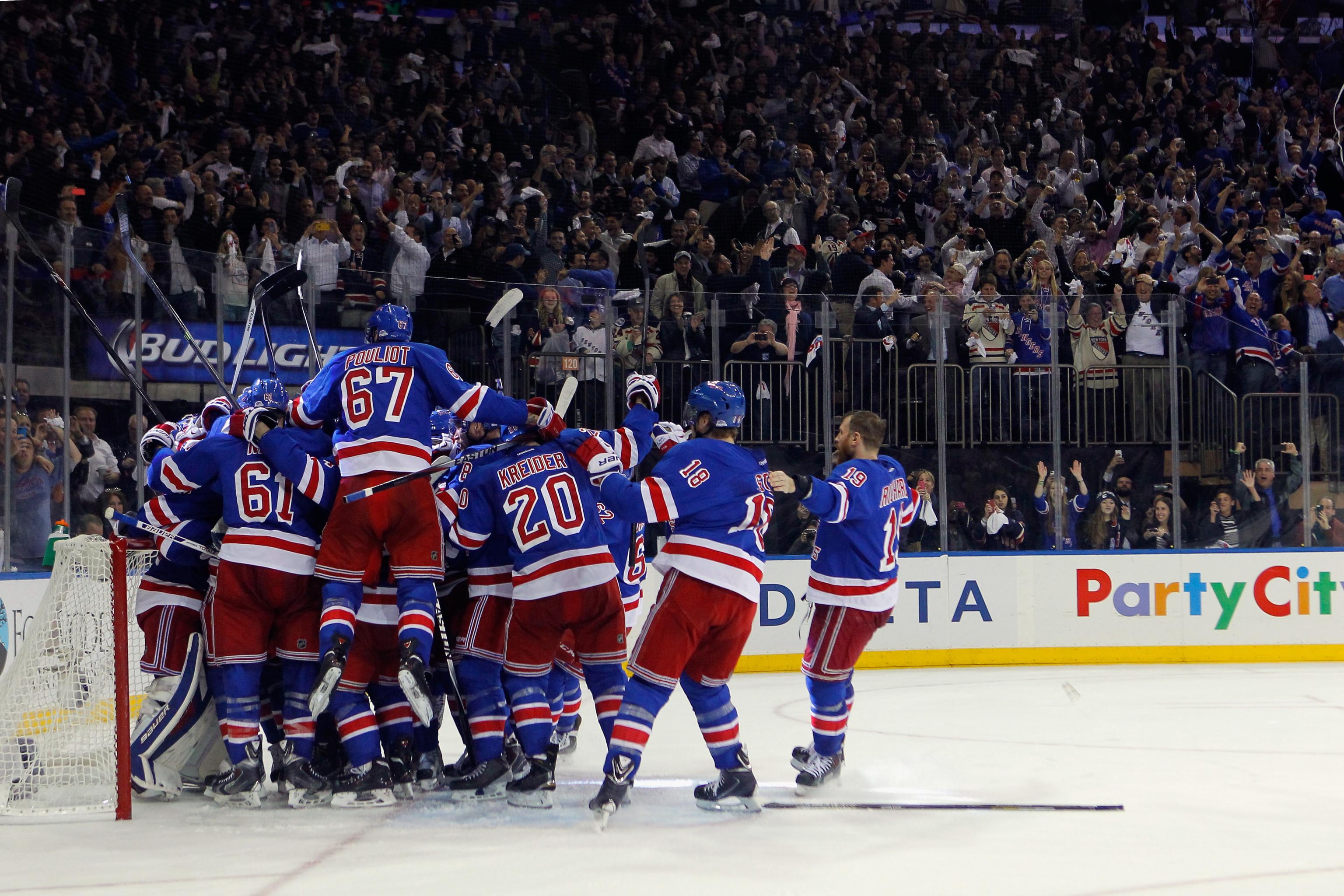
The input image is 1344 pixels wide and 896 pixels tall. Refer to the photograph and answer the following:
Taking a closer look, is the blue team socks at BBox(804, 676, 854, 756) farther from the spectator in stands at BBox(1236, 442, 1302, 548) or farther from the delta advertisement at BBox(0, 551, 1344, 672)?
the spectator in stands at BBox(1236, 442, 1302, 548)

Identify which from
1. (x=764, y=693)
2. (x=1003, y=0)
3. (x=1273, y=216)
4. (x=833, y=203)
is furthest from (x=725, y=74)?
(x=764, y=693)

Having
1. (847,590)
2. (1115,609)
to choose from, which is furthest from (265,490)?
(1115,609)

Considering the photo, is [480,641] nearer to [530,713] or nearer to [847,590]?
[530,713]

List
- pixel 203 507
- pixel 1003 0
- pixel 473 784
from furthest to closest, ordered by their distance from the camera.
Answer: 1. pixel 1003 0
2. pixel 203 507
3. pixel 473 784

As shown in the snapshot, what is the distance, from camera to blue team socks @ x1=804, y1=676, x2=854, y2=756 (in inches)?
190

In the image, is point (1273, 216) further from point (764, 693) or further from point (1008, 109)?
point (764, 693)

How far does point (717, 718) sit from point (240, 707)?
1607 millimetres

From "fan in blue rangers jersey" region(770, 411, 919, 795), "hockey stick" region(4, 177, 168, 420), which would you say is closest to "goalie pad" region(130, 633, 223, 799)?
"hockey stick" region(4, 177, 168, 420)

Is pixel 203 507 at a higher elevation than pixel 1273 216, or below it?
below

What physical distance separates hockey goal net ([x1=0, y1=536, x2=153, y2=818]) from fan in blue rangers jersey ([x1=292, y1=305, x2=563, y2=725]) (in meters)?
0.72

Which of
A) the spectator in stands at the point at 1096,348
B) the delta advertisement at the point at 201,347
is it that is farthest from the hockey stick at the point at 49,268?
the spectator in stands at the point at 1096,348

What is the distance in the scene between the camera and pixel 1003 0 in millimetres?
14625

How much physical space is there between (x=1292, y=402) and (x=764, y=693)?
4.13 meters

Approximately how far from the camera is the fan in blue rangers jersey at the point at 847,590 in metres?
4.79
